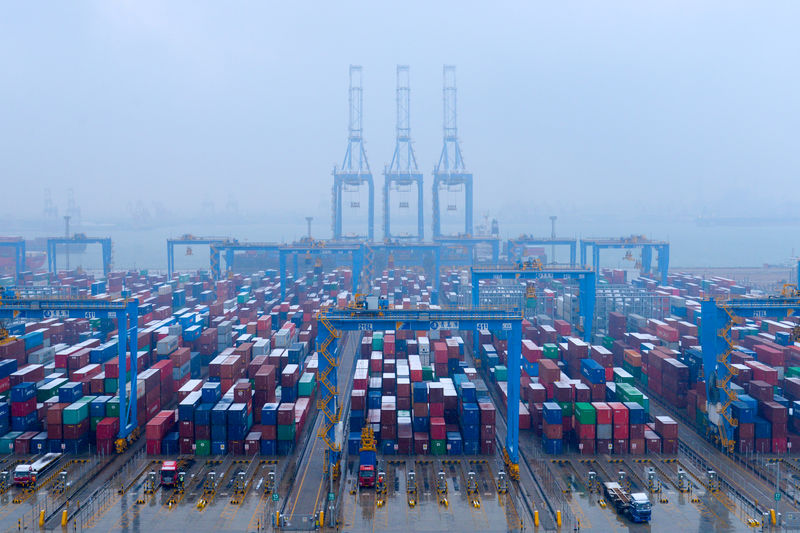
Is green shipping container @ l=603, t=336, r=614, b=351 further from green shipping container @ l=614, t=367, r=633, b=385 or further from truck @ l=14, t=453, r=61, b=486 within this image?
truck @ l=14, t=453, r=61, b=486

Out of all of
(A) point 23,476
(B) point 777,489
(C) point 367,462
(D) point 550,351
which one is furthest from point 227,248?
(B) point 777,489

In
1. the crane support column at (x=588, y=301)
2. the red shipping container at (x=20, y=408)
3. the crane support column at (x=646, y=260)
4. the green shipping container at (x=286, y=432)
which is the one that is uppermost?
the crane support column at (x=646, y=260)

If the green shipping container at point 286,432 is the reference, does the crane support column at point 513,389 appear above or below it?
above

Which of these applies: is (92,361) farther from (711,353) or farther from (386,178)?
(386,178)

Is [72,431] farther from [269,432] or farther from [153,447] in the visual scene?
[269,432]

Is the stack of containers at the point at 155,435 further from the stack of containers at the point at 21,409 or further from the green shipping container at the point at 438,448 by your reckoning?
the green shipping container at the point at 438,448

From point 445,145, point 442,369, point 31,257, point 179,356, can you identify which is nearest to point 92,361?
point 179,356

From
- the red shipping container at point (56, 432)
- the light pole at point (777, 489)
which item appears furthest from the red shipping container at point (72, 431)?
the light pole at point (777, 489)
